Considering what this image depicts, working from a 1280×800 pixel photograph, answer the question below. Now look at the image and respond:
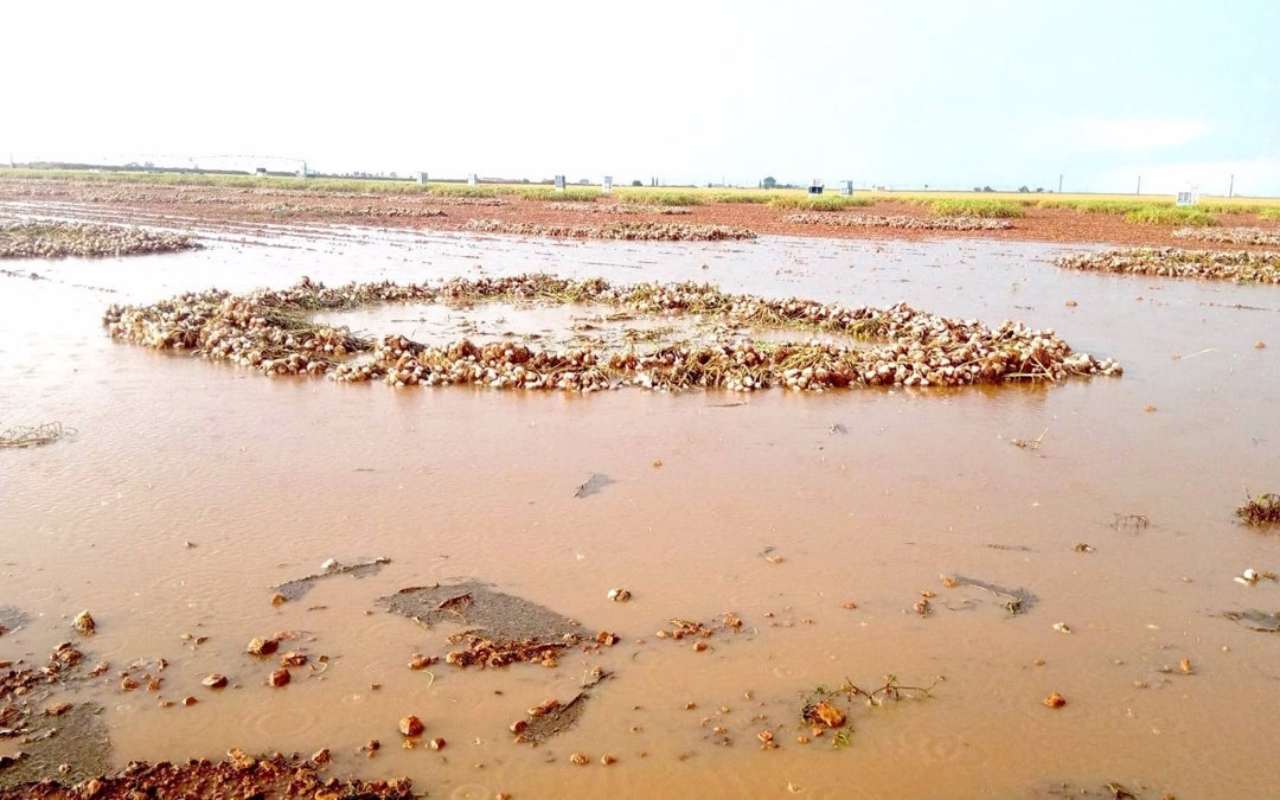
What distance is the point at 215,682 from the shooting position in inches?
152

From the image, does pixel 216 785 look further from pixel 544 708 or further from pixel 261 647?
pixel 544 708

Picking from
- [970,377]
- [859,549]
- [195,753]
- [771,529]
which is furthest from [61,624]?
[970,377]

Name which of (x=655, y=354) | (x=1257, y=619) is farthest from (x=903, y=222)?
(x=1257, y=619)

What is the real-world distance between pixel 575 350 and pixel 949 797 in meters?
7.50

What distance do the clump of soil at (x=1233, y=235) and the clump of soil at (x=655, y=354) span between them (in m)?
23.9

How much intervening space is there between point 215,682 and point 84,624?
3.31 feet

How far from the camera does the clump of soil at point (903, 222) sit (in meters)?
37.1

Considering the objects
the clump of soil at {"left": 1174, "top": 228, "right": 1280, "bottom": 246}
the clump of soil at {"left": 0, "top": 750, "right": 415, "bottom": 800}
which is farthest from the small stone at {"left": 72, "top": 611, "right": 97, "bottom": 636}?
the clump of soil at {"left": 1174, "top": 228, "right": 1280, "bottom": 246}

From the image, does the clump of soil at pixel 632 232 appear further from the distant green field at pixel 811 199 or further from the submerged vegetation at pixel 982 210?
the distant green field at pixel 811 199

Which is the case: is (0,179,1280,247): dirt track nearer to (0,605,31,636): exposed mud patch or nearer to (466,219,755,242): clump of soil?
(466,219,755,242): clump of soil

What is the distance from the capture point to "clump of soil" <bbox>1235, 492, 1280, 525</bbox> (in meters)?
5.79

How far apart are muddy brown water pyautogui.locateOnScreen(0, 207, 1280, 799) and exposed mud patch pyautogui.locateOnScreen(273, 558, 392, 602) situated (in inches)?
2.9

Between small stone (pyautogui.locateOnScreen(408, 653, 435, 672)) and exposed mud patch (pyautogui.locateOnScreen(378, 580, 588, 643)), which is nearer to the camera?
small stone (pyautogui.locateOnScreen(408, 653, 435, 672))

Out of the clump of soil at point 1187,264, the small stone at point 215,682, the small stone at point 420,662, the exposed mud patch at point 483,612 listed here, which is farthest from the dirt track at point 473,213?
the small stone at point 215,682
